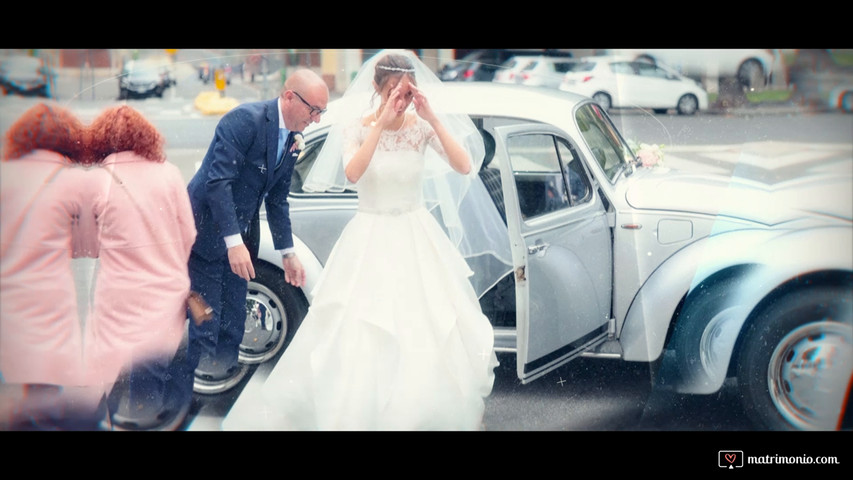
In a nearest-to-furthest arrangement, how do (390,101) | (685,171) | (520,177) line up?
(390,101), (685,171), (520,177)

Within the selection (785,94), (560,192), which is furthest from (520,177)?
(785,94)

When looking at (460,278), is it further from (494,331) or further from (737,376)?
(737,376)

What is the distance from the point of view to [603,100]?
4.04 m

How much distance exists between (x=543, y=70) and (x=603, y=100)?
345mm

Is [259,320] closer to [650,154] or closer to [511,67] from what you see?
[511,67]

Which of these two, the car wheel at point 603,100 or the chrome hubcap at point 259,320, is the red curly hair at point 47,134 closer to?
the chrome hubcap at point 259,320

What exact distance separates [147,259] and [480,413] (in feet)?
6.08

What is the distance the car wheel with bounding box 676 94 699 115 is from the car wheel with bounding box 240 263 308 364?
216 cm

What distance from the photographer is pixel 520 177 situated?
4.57 m

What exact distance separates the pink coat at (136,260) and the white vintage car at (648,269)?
1.44 ft

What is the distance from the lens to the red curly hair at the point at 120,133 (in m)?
3.82

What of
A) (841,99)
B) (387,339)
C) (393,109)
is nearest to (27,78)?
(393,109)

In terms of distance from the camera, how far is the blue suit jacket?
153 inches

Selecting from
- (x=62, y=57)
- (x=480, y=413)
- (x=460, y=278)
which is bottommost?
(x=480, y=413)
